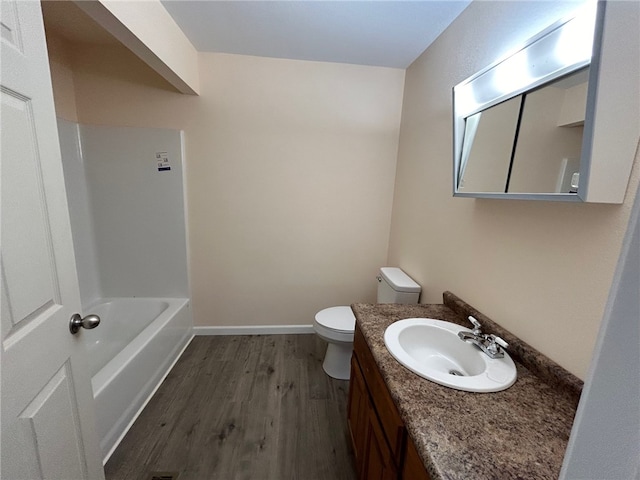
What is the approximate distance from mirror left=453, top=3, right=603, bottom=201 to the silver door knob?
60.0 inches

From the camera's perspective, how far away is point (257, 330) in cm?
255

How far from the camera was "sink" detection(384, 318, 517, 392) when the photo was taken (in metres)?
0.85

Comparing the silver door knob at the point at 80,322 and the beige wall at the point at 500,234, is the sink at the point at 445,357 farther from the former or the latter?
the silver door knob at the point at 80,322

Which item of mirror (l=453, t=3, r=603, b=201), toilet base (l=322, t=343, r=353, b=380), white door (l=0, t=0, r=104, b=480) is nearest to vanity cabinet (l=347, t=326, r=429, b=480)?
toilet base (l=322, t=343, r=353, b=380)

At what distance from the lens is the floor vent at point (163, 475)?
128 centimetres

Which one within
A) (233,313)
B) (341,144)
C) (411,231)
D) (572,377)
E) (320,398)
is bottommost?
(320,398)

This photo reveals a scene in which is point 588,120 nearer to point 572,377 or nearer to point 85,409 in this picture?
point 572,377

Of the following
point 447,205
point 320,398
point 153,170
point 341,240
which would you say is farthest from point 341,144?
point 320,398

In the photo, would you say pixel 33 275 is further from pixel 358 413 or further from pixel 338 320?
pixel 338 320

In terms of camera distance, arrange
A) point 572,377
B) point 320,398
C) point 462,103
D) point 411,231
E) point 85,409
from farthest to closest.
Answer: point 411,231 → point 320,398 → point 462,103 → point 85,409 → point 572,377

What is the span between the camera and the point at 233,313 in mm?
2502

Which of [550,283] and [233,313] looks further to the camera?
[233,313]

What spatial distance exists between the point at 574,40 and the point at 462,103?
0.52 meters

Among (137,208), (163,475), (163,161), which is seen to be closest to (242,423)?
(163,475)
